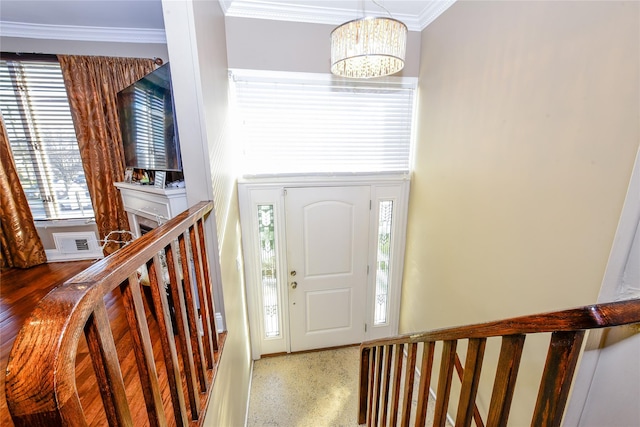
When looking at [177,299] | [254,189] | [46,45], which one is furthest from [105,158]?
[177,299]

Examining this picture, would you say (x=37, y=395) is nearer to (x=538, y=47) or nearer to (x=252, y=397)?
(x=538, y=47)

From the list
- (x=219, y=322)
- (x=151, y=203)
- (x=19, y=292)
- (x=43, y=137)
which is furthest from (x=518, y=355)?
(x=43, y=137)

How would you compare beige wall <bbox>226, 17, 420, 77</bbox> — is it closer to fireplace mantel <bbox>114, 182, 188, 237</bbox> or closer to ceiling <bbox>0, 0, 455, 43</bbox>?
ceiling <bbox>0, 0, 455, 43</bbox>

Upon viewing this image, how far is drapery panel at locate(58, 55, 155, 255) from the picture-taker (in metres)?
2.36

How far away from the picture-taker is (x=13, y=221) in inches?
94.2

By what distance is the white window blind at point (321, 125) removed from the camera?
89.0 inches

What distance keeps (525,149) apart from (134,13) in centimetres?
311

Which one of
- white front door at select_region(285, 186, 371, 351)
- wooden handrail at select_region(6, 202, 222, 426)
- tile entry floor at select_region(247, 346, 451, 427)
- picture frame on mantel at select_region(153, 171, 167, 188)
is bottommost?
tile entry floor at select_region(247, 346, 451, 427)

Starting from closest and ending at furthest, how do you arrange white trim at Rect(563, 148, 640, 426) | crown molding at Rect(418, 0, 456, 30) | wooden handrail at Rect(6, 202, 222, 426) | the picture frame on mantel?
wooden handrail at Rect(6, 202, 222, 426) < white trim at Rect(563, 148, 640, 426) < the picture frame on mantel < crown molding at Rect(418, 0, 456, 30)

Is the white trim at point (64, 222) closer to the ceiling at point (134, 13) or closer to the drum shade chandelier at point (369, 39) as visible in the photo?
the ceiling at point (134, 13)

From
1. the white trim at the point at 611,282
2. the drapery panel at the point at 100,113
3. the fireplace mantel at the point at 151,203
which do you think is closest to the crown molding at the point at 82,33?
the drapery panel at the point at 100,113

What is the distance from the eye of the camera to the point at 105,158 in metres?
2.50

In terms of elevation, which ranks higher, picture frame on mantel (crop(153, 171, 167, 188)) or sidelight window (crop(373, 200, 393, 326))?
picture frame on mantel (crop(153, 171, 167, 188))

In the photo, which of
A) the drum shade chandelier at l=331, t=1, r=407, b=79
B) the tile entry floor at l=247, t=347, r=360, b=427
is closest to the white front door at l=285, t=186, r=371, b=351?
the tile entry floor at l=247, t=347, r=360, b=427
